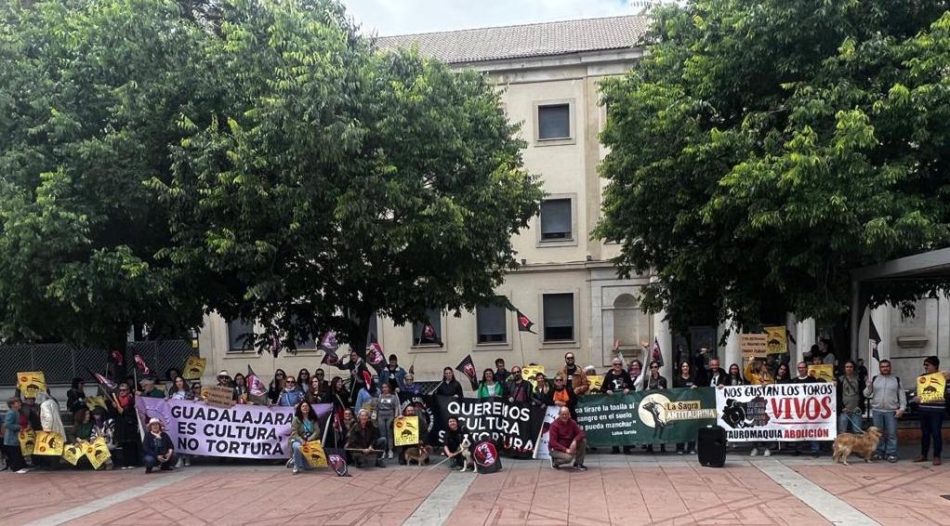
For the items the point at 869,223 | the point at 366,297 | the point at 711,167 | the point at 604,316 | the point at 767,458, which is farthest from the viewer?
the point at 604,316

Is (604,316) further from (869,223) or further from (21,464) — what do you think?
(21,464)

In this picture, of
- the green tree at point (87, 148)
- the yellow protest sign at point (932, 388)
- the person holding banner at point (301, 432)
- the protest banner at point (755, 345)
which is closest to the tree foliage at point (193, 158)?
the green tree at point (87, 148)

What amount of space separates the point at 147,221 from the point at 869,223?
43.6 ft

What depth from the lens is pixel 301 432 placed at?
13.4 meters

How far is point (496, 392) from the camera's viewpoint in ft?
48.2

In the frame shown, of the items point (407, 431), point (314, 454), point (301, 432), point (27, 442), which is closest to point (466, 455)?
point (407, 431)

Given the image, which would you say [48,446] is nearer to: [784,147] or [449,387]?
[449,387]

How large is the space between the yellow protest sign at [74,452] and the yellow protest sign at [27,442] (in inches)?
29.2

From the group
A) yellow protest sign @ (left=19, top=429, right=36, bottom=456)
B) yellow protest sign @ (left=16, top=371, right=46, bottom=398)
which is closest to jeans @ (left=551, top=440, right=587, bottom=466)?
yellow protest sign @ (left=19, top=429, right=36, bottom=456)

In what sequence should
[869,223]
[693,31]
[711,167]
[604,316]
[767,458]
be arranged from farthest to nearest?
[604,316], [693,31], [711,167], [767,458], [869,223]

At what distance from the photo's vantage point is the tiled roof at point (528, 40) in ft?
92.1

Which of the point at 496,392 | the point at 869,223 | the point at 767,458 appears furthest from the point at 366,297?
the point at 869,223

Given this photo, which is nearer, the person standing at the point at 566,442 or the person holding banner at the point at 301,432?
the person standing at the point at 566,442

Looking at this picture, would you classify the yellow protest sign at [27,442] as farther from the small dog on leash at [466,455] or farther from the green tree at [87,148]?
the small dog on leash at [466,455]
